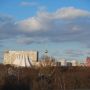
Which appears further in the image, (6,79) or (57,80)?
(57,80)

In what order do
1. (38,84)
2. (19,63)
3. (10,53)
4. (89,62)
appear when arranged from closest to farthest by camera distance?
(38,84) < (19,63) < (89,62) < (10,53)

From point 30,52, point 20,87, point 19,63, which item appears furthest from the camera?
point 30,52

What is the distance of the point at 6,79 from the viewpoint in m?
39.1

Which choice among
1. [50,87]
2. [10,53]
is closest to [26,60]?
[50,87]

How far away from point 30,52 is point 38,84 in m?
110

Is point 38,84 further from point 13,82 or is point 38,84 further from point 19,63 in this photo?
point 19,63

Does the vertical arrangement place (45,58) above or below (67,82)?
above

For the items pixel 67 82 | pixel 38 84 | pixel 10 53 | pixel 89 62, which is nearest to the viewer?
pixel 38 84

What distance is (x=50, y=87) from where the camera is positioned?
136ft

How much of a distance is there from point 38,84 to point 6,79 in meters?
3.66

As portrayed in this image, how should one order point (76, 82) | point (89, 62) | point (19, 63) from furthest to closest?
point (89, 62), point (19, 63), point (76, 82)

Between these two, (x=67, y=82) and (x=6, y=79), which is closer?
(x=6, y=79)

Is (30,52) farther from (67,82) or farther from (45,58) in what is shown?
(67,82)

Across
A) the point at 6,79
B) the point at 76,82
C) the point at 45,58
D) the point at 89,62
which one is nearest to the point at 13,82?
the point at 6,79
